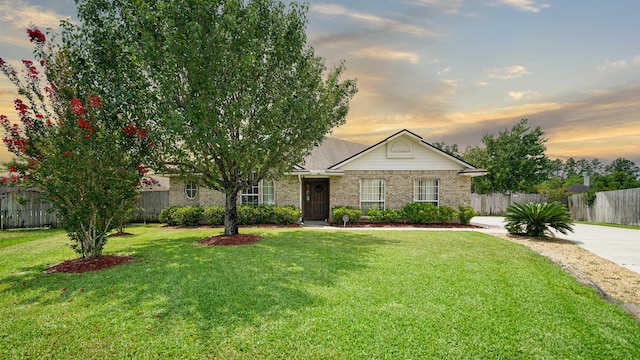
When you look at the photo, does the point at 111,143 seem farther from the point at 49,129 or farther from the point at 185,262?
the point at 185,262

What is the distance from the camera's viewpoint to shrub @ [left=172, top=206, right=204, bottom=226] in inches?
611

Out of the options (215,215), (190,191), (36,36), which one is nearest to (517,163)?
(215,215)

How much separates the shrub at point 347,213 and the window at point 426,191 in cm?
372

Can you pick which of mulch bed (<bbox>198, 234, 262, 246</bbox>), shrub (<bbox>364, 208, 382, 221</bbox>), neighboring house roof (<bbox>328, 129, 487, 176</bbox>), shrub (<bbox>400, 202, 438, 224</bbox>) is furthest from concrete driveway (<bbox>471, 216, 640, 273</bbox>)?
mulch bed (<bbox>198, 234, 262, 246</bbox>)

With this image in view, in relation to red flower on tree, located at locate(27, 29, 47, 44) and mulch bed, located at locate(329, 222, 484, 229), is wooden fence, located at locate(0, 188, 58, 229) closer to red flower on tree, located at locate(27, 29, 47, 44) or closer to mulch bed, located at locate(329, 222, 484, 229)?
red flower on tree, located at locate(27, 29, 47, 44)

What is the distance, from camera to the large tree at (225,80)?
8.55 m

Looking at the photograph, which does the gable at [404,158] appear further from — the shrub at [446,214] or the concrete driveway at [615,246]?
the concrete driveway at [615,246]

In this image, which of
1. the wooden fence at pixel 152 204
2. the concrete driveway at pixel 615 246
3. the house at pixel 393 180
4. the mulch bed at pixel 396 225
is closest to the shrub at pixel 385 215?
the mulch bed at pixel 396 225

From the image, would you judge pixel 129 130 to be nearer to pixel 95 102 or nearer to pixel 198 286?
pixel 95 102

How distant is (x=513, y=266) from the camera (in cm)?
708

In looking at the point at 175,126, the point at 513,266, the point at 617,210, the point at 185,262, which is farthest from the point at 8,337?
the point at 617,210

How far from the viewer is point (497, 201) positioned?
26.3 m

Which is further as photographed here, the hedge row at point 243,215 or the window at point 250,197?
the window at point 250,197

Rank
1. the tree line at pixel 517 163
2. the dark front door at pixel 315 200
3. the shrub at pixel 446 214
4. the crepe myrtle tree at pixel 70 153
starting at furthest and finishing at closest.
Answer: the tree line at pixel 517 163 → the dark front door at pixel 315 200 → the shrub at pixel 446 214 → the crepe myrtle tree at pixel 70 153
